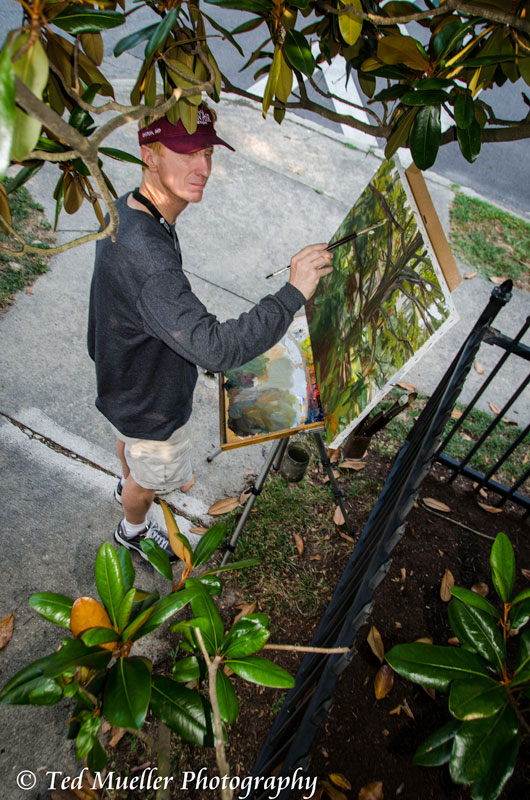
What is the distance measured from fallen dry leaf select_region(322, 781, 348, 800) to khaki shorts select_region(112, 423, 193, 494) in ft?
4.28

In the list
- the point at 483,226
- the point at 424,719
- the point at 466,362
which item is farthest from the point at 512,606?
the point at 483,226

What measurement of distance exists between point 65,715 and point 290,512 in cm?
146

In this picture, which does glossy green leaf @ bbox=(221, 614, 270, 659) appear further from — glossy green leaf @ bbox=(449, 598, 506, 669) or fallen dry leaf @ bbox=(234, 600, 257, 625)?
fallen dry leaf @ bbox=(234, 600, 257, 625)

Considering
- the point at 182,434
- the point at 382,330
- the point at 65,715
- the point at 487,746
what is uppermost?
the point at 382,330

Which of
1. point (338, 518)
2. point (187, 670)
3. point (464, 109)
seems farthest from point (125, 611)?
point (338, 518)

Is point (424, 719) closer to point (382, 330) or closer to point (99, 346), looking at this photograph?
point (382, 330)

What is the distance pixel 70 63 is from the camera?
121 cm

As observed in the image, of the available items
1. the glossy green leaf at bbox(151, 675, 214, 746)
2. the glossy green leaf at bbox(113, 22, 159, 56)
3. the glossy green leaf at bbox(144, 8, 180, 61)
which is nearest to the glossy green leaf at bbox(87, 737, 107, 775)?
the glossy green leaf at bbox(151, 675, 214, 746)

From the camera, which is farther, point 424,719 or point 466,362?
point 424,719

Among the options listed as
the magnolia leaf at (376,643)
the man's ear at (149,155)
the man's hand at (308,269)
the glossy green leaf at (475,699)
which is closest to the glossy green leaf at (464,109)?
the man's hand at (308,269)

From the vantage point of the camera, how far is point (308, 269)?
1823 millimetres

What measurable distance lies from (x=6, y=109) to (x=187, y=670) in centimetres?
109

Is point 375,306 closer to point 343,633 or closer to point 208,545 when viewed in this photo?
point 208,545

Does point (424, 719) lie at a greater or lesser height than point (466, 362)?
lesser
